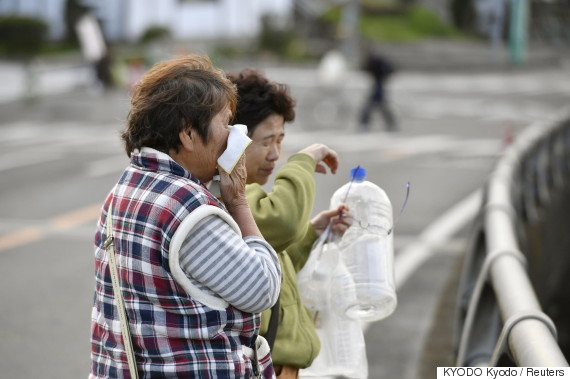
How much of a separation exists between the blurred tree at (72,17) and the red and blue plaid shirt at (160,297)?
45.2 m

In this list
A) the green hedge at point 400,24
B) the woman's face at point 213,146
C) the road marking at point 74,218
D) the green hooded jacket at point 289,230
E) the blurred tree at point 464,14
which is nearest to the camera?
the woman's face at point 213,146

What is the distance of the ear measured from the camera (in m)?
2.24

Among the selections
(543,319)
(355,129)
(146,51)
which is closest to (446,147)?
(355,129)

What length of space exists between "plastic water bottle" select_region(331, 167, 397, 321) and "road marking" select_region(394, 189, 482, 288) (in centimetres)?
455

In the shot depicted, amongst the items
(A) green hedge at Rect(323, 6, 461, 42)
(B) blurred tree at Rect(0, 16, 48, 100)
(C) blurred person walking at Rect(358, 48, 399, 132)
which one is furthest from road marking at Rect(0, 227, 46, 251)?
(A) green hedge at Rect(323, 6, 461, 42)

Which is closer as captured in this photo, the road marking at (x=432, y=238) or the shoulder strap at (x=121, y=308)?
the shoulder strap at (x=121, y=308)

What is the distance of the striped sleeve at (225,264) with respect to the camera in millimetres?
2145

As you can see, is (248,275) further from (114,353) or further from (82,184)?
(82,184)

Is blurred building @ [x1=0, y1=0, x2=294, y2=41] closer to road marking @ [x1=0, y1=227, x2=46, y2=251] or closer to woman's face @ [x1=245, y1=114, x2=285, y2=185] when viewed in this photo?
road marking @ [x1=0, y1=227, x2=46, y2=251]

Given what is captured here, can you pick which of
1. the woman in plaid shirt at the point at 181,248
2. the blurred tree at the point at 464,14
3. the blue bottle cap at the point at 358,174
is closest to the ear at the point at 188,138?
the woman in plaid shirt at the point at 181,248

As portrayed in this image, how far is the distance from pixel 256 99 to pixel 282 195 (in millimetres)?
392

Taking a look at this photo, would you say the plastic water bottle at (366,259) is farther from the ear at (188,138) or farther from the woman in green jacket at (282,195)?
the ear at (188,138)

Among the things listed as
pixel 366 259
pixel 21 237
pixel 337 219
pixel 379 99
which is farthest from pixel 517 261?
pixel 379 99

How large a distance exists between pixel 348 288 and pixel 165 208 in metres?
1.06
